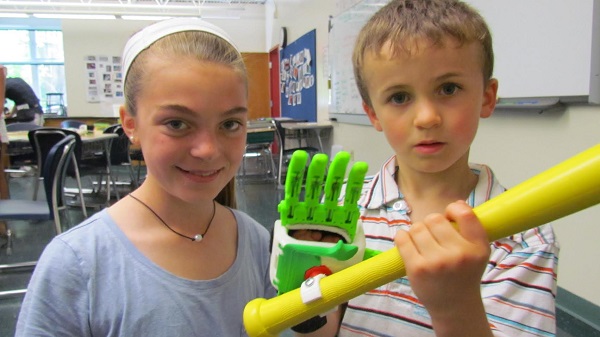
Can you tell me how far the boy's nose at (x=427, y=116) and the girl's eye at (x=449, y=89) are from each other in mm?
33

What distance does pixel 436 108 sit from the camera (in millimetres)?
688

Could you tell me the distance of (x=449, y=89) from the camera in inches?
27.7

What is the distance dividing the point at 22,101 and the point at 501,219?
22.8ft

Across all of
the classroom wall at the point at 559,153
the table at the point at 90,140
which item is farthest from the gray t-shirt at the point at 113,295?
the table at the point at 90,140

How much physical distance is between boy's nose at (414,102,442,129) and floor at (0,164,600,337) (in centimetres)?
151

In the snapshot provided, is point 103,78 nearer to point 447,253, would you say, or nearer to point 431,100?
point 431,100

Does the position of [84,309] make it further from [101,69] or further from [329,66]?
Result: [101,69]

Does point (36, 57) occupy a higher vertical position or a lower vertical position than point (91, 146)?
higher

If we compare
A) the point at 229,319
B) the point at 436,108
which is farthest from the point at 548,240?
the point at 229,319

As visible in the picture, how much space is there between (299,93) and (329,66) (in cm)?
164

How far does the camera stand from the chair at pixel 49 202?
2354 mm

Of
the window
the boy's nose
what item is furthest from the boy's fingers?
the window

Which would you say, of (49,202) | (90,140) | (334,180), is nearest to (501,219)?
(334,180)

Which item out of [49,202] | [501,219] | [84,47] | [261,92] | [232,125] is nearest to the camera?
[501,219]
